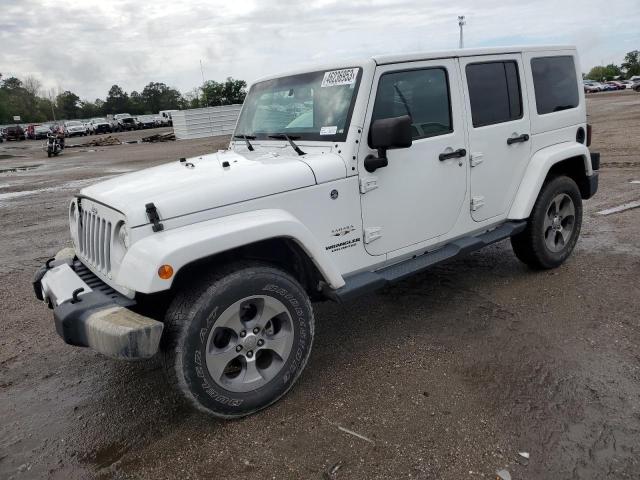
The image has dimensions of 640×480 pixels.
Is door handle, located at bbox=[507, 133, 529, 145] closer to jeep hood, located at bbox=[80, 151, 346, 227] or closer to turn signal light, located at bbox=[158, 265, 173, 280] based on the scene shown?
jeep hood, located at bbox=[80, 151, 346, 227]

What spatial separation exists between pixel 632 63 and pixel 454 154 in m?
105

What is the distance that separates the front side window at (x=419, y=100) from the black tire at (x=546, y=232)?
1401 millimetres

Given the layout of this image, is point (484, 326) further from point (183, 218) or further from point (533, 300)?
point (183, 218)

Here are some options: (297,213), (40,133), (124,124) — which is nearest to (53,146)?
(40,133)

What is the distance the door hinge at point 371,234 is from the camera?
137 inches

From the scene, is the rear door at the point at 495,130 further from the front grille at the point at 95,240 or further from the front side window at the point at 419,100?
the front grille at the point at 95,240

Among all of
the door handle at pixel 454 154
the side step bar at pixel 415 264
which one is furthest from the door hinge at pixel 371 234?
the door handle at pixel 454 154

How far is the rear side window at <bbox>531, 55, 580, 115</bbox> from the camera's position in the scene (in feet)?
15.3

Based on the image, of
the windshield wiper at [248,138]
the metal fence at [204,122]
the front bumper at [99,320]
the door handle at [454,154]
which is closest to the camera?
the front bumper at [99,320]

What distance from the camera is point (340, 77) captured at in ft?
11.8

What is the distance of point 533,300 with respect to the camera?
175 inches

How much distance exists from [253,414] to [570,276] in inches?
132

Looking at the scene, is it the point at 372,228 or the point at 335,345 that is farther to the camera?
the point at 335,345

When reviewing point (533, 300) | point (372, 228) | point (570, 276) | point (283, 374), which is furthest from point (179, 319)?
point (570, 276)
